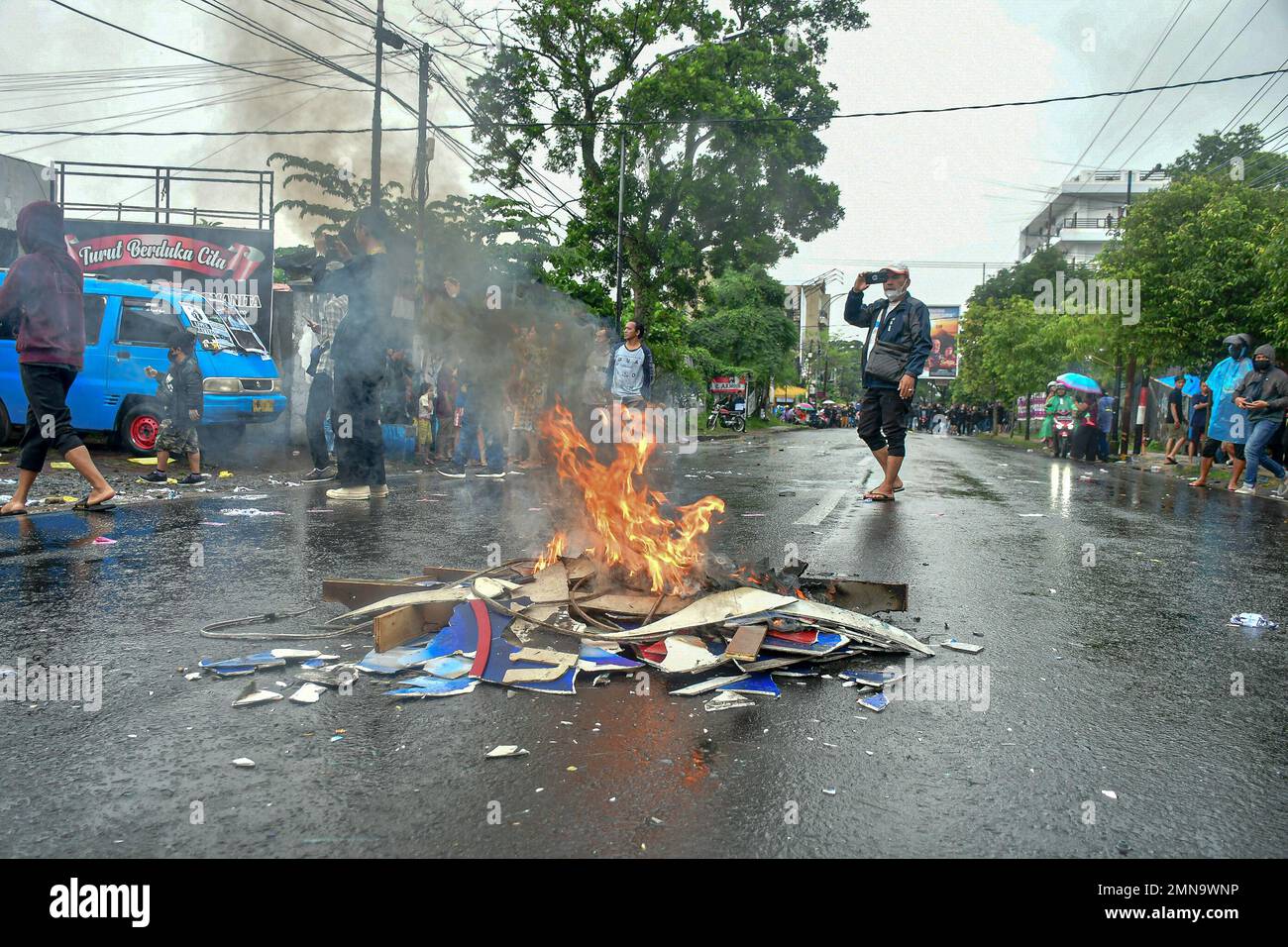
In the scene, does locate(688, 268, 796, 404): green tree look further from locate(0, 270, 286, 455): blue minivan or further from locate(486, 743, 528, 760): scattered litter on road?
locate(486, 743, 528, 760): scattered litter on road

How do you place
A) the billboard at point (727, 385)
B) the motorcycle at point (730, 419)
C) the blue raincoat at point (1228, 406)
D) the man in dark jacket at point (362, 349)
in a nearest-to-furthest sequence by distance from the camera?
the man in dark jacket at point (362, 349) < the blue raincoat at point (1228, 406) < the billboard at point (727, 385) < the motorcycle at point (730, 419)

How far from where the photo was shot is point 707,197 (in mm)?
29203

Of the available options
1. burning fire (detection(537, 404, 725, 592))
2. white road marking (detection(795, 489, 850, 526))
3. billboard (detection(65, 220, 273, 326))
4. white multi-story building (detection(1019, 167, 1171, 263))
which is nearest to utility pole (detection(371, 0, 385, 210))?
billboard (detection(65, 220, 273, 326))

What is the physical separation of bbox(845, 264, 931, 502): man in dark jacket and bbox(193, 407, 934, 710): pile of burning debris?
4.93m

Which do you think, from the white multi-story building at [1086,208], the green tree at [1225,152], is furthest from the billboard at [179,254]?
the white multi-story building at [1086,208]

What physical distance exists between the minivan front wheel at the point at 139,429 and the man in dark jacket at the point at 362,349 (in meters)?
4.54

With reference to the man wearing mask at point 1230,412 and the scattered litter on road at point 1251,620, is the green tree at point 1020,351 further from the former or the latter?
the scattered litter on road at point 1251,620

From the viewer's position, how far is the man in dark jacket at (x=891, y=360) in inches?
359

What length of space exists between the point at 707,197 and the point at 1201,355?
49.8ft

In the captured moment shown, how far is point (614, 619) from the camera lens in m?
3.99

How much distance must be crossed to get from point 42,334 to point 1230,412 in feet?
48.4

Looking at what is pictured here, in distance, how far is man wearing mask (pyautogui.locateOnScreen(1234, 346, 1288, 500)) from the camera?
11539 mm
